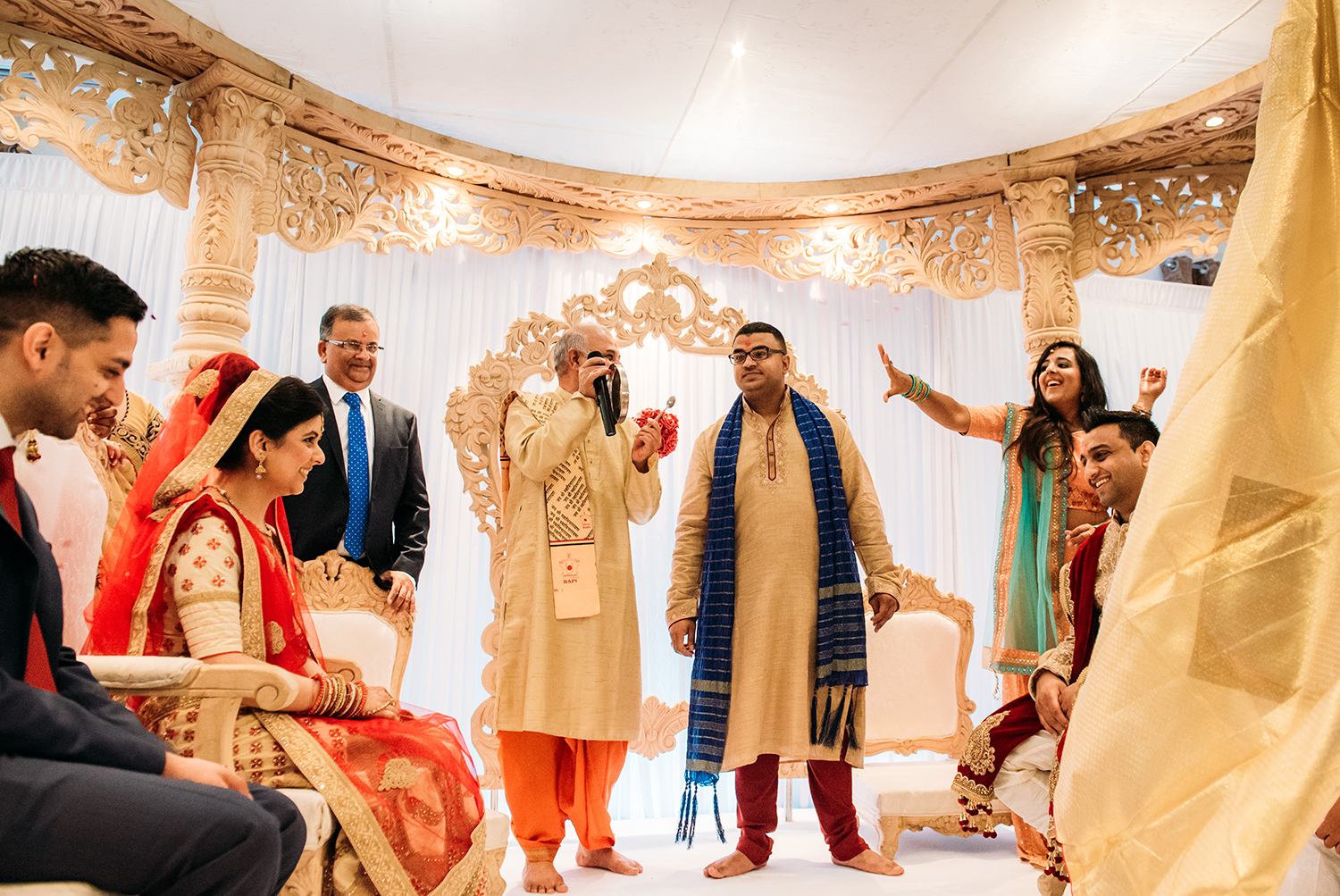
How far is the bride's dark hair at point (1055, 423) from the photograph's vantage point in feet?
10.4

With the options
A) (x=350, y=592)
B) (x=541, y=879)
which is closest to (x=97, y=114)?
(x=350, y=592)

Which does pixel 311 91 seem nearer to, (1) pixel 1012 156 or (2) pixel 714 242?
(2) pixel 714 242

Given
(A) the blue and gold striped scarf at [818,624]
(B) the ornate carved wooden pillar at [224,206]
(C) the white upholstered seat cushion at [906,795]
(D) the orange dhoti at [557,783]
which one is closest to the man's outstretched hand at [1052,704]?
(A) the blue and gold striped scarf at [818,624]

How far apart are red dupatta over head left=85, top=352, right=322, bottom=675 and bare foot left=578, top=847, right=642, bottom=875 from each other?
1339 millimetres

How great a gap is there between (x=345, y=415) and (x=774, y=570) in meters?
1.58

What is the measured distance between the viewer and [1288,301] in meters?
0.64

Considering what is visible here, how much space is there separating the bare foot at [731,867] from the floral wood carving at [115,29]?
330cm

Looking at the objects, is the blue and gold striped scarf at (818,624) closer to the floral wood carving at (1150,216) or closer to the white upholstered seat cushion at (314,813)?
the white upholstered seat cushion at (314,813)

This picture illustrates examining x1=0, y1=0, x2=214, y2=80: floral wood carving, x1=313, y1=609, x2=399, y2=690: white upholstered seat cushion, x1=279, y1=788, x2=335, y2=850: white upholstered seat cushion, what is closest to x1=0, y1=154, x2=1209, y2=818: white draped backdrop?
x1=0, y1=0, x2=214, y2=80: floral wood carving

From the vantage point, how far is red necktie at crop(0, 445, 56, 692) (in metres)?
1.19

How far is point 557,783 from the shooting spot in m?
2.81

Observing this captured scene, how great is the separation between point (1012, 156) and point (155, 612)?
377 centimetres

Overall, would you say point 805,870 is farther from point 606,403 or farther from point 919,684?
point 606,403

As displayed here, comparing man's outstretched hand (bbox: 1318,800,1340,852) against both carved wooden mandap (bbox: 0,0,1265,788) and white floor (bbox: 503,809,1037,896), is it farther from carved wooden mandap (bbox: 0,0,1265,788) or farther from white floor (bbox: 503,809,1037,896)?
carved wooden mandap (bbox: 0,0,1265,788)
